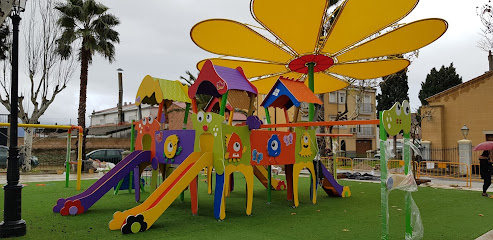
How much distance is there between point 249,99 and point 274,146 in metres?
1.53

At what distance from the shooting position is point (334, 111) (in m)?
41.4

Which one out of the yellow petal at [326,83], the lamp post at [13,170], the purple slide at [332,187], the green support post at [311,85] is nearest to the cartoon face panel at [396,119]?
the green support post at [311,85]

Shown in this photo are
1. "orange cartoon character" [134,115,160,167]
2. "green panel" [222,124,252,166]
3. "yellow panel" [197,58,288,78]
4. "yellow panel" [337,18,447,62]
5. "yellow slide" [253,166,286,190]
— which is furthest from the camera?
"yellow slide" [253,166,286,190]

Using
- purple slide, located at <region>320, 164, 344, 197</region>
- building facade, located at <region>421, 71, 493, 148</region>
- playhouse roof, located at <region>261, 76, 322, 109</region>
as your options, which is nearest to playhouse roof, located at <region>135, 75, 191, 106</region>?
playhouse roof, located at <region>261, 76, 322, 109</region>

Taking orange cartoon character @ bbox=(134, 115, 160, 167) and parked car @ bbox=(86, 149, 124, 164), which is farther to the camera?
parked car @ bbox=(86, 149, 124, 164)

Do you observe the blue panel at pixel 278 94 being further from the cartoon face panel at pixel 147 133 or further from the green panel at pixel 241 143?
the cartoon face panel at pixel 147 133

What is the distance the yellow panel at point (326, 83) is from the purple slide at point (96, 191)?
7591mm

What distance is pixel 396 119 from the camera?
580 cm

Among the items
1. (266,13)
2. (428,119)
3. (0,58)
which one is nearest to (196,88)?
(266,13)

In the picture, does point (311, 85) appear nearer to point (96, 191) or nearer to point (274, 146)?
point (274, 146)

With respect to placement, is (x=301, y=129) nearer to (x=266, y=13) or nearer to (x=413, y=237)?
(x=266, y=13)

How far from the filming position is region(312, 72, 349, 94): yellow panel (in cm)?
1409

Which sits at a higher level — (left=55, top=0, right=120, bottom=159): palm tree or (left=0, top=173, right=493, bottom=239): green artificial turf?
(left=55, top=0, right=120, bottom=159): palm tree

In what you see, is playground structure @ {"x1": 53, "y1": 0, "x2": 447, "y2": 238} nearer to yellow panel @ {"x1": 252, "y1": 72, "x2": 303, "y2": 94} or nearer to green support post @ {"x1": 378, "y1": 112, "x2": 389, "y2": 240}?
yellow panel @ {"x1": 252, "y1": 72, "x2": 303, "y2": 94}
